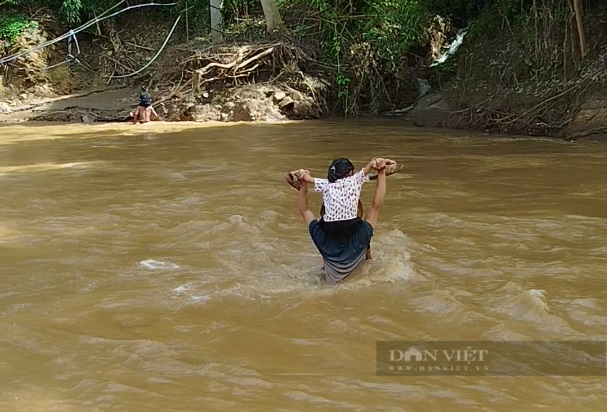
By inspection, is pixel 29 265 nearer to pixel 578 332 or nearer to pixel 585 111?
pixel 578 332

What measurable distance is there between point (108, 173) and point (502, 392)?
7.22 m

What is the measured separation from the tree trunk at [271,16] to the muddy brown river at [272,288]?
9482 mm

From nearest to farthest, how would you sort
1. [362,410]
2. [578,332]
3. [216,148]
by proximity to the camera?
[362,410], [578,332], [216,148]

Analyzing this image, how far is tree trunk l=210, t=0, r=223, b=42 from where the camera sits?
18.8 metres

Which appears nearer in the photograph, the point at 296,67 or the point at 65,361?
the point at 65,361

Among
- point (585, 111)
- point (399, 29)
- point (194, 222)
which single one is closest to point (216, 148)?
point (194, 222)

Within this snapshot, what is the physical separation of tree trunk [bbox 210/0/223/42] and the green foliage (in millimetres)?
6252

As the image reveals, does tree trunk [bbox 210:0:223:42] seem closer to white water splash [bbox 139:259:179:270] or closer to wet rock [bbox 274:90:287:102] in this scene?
wet rock [bbox 274:90:287:102]

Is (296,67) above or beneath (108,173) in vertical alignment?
above

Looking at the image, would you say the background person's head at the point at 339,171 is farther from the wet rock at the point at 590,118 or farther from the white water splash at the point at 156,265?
the wet rock at the point at 590,118

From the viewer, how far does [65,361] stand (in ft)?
11.4

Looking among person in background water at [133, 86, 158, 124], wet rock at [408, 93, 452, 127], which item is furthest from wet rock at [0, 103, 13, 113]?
wet rock at [408, 93, 452, 127]

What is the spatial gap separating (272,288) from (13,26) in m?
19.3

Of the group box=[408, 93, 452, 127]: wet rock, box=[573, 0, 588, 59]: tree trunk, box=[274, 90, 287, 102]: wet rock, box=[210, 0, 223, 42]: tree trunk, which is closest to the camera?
box=[573, 0, 588, 59]: tree trunk
